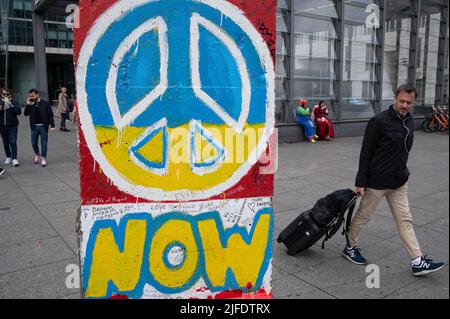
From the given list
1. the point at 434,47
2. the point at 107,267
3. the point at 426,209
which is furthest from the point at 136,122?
the point at 434,47

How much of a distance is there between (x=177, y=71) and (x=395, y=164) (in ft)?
8.50

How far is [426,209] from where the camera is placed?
5711 millimetres

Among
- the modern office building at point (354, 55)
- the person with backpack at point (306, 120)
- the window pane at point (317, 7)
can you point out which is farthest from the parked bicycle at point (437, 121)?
the person with backpack at point (306, 120)

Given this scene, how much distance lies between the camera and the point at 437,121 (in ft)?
55.2

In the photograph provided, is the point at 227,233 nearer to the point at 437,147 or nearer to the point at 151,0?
the point at 151,0

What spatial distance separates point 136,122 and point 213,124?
1.19ft

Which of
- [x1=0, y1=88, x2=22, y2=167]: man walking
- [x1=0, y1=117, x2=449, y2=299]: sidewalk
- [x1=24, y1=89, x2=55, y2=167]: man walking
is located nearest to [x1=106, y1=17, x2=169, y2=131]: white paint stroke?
[x1=0, y1=117, x2=449, y2=299]: sidewalk

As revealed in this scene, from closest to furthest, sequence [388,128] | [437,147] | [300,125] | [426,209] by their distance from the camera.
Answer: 1. [388,128]
2. [426,209]
3. [437,147]
4. [300,125]

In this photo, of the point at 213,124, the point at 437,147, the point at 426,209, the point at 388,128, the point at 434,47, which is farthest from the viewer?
the point at 434,47

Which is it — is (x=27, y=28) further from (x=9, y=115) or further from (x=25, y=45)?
(x=9, y=115)

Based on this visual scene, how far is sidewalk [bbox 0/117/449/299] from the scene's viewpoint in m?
3.43

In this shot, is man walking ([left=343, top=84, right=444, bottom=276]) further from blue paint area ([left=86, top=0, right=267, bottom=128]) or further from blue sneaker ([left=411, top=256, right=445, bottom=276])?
blue paint area ([left=86, top=0, right=267, bottom=128])

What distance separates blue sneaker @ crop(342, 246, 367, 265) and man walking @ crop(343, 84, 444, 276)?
43 cm

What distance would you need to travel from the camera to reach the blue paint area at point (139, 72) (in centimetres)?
184
